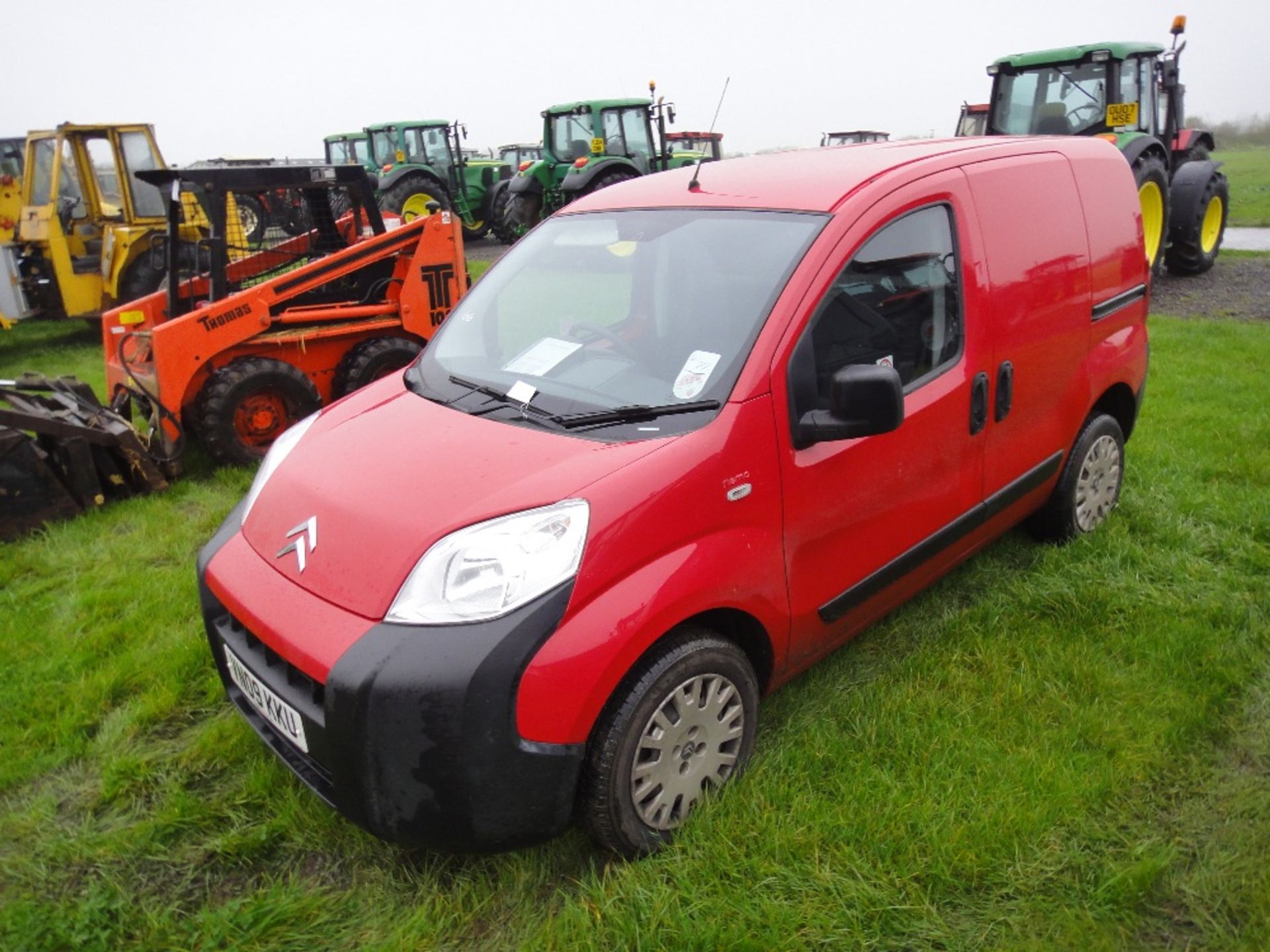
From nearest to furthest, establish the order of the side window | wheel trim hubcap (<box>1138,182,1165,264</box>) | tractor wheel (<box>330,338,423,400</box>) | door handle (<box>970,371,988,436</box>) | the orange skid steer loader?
→ the side window → door handle (<box>970,371,988,436</box>) → the orange skid steer loader → tractor wheel (<box>330,338,423,400</box>) → wheel trim hubcap (<box>1138,182,1165,264</box>)

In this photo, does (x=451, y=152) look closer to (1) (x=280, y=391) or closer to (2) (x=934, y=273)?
(1) (x=280, y=391)

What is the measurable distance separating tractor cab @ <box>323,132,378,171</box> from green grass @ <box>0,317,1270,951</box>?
61.4ft

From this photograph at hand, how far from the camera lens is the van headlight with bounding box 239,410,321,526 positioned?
283cm

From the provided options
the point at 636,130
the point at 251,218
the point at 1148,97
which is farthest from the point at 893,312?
the point at 636,130

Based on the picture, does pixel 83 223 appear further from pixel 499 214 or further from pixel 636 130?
pixel 499 214

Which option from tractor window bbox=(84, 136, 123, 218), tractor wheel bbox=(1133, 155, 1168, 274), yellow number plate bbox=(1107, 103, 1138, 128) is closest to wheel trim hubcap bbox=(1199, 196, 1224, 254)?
tractor wheel bbox=(1133, 155, 1168, 274)

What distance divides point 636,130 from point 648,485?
14.6 m

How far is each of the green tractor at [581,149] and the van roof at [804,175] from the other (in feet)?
39.2

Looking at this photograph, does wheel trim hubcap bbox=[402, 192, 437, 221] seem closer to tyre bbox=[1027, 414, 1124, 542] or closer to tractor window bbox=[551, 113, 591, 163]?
tractor window bbox=[551, 113, 591, 163]

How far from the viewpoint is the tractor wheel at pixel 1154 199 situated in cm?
952

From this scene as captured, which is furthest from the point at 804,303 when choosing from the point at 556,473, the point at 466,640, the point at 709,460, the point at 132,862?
the point at 132,862

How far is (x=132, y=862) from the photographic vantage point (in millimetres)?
2580

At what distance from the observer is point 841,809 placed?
249 cm

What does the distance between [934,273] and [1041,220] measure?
2.35ft
